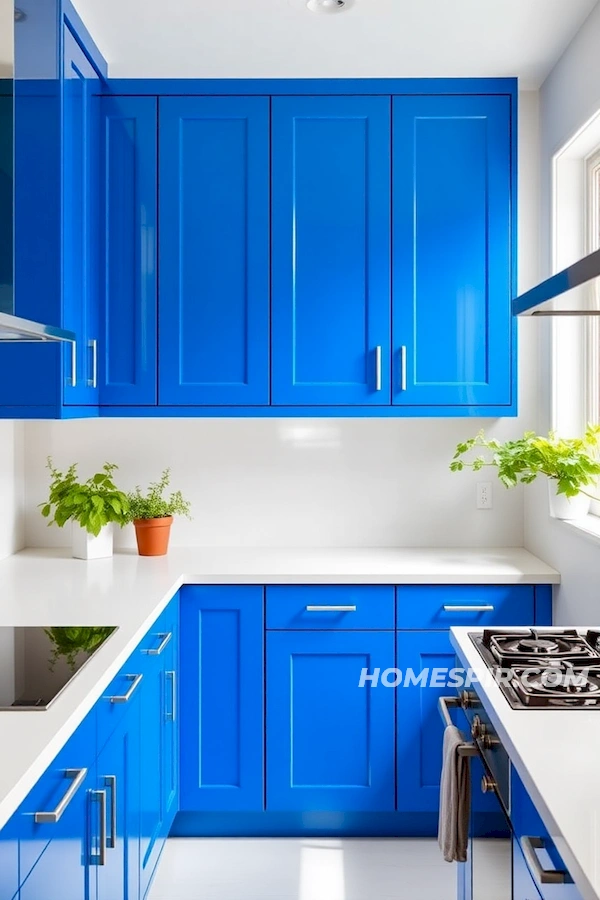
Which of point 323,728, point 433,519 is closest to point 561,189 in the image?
point 433,519

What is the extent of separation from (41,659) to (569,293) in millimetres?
1259

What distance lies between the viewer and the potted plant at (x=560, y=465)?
2740mm

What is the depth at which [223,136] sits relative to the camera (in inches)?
121

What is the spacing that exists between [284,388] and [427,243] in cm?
70

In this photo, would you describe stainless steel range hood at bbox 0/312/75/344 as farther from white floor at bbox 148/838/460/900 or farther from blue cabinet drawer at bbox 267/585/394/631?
white floor at bbox 148/838/460/900

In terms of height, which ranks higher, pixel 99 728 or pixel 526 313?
pixel 526 313

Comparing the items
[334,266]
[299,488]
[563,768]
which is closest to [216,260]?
[334,266]

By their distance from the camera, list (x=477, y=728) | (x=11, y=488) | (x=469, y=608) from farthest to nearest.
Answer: (x=11, y=488), (x=469, y=608), (x=477, y=728)

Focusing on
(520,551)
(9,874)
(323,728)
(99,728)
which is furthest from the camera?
(520,551)

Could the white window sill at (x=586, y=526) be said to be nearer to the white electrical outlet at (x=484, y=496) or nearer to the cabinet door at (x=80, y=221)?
the white electrical outlet at (x=484, y=496)

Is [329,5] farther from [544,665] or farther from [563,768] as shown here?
[563,768]

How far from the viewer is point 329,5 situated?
255 centimetres

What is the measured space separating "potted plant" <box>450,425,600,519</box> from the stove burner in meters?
0.89

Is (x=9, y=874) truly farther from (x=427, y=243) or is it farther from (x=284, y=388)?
(x=427, y=243)
